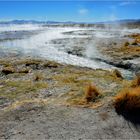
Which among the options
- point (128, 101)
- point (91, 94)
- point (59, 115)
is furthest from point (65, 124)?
point (91, 94)

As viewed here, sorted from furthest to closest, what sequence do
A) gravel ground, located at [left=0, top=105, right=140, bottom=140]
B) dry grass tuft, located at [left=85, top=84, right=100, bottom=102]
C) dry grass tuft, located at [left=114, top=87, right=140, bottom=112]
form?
dry grass tuft, located at [left=85, top=84, right=100, bottom=102]
dry grass tuft, located at [left=114, top=87, right=140, bottom=112]
gravel ground, located at [left=0, top=105, right=140, bottom=140]

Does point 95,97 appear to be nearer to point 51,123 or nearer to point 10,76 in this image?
point 51,123

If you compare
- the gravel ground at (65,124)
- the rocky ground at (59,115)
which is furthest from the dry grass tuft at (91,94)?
the gravel ground at (65,124)

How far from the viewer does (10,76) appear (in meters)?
29.0

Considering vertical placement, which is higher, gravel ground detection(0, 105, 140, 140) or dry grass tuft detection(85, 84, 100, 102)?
dry grass tuft detection(85, 84, 100, 102)

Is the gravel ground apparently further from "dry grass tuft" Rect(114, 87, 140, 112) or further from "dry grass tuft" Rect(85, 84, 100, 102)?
"dry grass tuft" Rect(85, 84, 100, 102)

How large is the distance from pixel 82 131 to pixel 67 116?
1.74 metres

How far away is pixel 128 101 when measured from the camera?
1656cm

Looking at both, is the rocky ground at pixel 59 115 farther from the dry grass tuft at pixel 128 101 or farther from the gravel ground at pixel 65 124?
the dry grass tuft at pixel 128 101

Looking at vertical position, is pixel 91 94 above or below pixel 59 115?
above

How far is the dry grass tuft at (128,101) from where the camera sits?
640 inches

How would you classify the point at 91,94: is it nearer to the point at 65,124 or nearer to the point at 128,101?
the point at 128,101

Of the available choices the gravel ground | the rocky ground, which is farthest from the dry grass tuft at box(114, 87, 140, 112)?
the gravel ground

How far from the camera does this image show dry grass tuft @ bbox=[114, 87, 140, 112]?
1625 cm
